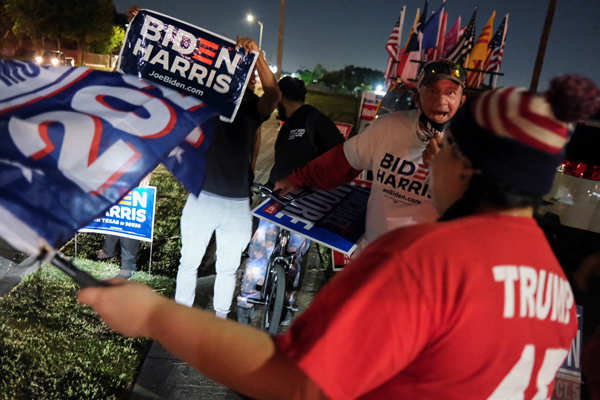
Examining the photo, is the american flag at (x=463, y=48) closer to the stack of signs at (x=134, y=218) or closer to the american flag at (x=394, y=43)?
the american flag at (x=394, y=43)

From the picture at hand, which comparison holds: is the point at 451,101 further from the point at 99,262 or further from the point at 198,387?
the point at 99,262

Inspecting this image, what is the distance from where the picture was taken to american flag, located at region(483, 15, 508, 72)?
13492mm

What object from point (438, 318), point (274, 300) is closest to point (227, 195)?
point (274, 300)

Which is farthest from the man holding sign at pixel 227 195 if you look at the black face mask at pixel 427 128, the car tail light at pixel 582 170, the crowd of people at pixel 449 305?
the car tail light at pixel 582 170

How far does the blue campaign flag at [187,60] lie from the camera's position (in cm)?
278

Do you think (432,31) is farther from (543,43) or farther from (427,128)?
(427,128)

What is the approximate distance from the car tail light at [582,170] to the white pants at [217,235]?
7669 millimetres

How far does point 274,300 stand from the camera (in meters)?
4.23

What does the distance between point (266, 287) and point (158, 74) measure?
2.39 metres

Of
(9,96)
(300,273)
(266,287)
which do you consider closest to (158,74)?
(9,96)

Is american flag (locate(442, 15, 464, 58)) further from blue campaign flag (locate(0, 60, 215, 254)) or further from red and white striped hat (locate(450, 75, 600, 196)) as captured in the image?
red and white striped hat (locate(450, 75, 600, 196))

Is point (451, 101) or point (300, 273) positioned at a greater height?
point (451, 101)

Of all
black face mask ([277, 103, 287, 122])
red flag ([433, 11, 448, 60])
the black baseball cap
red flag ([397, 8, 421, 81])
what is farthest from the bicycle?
red flag ([433, 11, 448, 60])

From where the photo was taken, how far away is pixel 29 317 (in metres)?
3.75
